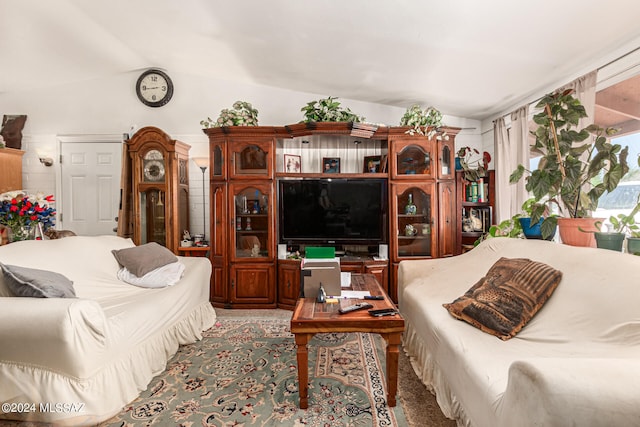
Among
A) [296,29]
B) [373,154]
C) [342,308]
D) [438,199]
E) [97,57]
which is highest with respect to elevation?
[97,57]

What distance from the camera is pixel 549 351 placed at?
150 centimetres

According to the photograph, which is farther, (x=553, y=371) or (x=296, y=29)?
(x=296, y=29)

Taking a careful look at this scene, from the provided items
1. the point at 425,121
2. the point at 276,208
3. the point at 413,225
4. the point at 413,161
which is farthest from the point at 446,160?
the point at 276,208

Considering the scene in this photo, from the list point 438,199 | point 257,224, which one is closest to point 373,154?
point 438,199

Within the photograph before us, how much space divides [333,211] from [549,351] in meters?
2.59

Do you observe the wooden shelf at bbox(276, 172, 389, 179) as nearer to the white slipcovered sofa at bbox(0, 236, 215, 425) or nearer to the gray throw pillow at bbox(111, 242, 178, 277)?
the gray throw pillow at bbox(111, 242, 178, 277)

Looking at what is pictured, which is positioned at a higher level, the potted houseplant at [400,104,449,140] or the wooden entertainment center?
the potted houseplant at [400,104,449,140]

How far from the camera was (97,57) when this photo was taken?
3.90m

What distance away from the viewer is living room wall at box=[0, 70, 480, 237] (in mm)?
4355

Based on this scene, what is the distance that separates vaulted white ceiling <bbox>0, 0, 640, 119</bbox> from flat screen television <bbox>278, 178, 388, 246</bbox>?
44.5 inches

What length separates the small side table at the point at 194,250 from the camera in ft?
13.2

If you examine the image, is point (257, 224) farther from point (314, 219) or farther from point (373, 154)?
point (373, 154)

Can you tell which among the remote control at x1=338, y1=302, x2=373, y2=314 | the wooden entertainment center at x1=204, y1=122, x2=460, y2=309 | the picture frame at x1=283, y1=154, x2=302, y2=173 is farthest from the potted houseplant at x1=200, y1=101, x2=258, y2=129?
the remote control at x1=338, y1=302, x2=373, y2=314

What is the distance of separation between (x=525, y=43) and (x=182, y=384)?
10.6 feet
